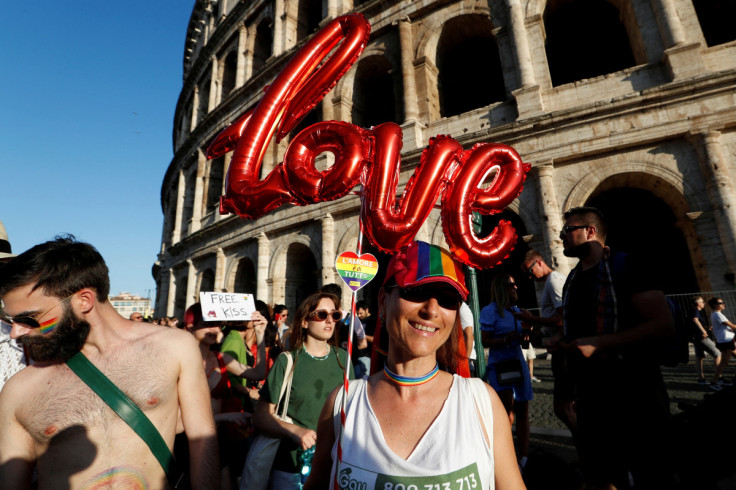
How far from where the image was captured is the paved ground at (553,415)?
1911 millimetres

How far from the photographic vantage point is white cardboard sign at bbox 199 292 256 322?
10.6 ft

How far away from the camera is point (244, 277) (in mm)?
15438

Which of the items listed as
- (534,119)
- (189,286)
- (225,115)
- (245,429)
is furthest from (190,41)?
(245,429)

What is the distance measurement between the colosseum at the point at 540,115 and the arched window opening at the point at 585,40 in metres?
0.04

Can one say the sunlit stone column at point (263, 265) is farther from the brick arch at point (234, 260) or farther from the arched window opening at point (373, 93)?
the arched window opening at point (373, 93)

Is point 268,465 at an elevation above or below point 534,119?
below

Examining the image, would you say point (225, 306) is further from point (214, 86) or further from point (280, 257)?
point (214, 86)

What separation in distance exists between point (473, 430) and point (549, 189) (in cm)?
837

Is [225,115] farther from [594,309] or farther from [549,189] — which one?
[594,309]

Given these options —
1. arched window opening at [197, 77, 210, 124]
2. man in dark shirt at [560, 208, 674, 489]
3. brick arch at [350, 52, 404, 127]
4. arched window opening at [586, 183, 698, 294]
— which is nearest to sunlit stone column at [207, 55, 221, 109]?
arched window opening at [197, 77, 210, 124]

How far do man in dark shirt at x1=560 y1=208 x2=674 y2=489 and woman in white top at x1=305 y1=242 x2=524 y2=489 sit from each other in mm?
1319

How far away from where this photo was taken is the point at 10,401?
59.3 inches

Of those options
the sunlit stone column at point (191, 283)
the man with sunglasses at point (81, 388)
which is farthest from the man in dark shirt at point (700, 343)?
the sunlit stone column at point (191, 283)

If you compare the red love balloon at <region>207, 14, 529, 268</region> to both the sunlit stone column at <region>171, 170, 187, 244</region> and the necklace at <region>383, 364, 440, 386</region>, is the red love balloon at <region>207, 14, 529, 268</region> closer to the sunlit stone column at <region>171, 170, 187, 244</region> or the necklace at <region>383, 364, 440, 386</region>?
the necklace at <region>383, 364, 440, 386</region>
